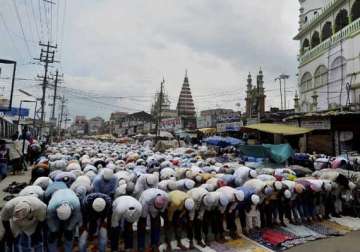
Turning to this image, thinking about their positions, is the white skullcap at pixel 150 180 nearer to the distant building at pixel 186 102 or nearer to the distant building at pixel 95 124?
the distant building at pixel 186 102

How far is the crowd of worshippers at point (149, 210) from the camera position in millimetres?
4969

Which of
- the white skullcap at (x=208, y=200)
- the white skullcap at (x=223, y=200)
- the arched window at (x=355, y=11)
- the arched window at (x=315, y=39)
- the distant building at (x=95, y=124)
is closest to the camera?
the white skullcap at (x=208, y=200)

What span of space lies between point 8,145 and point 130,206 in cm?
1279

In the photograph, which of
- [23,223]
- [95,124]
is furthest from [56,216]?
[95,124]

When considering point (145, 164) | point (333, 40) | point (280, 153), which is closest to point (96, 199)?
point (145, 164)

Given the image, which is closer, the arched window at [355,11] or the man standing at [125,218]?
the man standing at [125,218]

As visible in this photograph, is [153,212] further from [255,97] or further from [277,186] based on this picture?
[255,97]

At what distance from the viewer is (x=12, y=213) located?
15.6 feet

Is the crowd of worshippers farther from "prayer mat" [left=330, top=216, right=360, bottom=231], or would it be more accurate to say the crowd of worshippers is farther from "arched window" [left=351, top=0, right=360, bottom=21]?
"arched window" [left=351, top=0, right=360, bottom=21]

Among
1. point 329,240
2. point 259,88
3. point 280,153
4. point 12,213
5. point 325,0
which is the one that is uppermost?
point 325,0

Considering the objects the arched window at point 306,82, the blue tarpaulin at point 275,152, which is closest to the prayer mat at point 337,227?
the blue tarpaulin at point 275,152

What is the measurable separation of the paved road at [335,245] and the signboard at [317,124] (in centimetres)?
1281

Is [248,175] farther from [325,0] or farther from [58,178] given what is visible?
[325,0]

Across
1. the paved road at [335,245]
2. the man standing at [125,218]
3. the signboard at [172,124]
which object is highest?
the signboard at [172,124]
